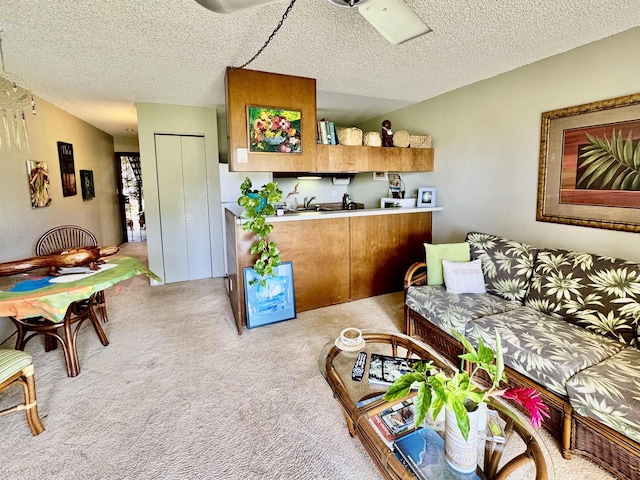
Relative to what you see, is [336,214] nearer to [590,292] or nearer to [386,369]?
[386,369]

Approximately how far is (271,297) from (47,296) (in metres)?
1.69

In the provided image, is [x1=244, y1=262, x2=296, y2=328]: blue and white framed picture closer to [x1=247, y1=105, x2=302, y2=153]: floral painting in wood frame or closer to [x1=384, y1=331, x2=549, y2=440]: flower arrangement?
[x1=247, y1=105, x2=302, y2=153]: floral painting in wood frame

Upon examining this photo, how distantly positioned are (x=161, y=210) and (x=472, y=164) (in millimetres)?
3958

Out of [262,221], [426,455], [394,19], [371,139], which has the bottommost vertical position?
[426,455]

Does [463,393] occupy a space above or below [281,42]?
below

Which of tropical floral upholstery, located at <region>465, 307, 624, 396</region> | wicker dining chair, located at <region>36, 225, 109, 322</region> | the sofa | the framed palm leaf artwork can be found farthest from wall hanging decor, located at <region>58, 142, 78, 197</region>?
the framed palm leaf artwork

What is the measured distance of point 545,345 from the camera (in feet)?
5.95

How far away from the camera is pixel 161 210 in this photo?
441 centimetres

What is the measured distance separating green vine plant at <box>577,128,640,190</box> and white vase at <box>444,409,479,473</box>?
2.30 m

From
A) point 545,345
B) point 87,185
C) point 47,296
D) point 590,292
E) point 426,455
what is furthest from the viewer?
point 87,185

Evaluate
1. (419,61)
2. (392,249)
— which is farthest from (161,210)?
(419,61)

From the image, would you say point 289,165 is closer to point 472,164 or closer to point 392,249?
point 392,249

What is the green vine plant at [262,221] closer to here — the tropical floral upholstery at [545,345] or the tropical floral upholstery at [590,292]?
the tropical floral upholstery at [545,345]

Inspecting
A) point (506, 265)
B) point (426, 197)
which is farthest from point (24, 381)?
point (426, 197)
